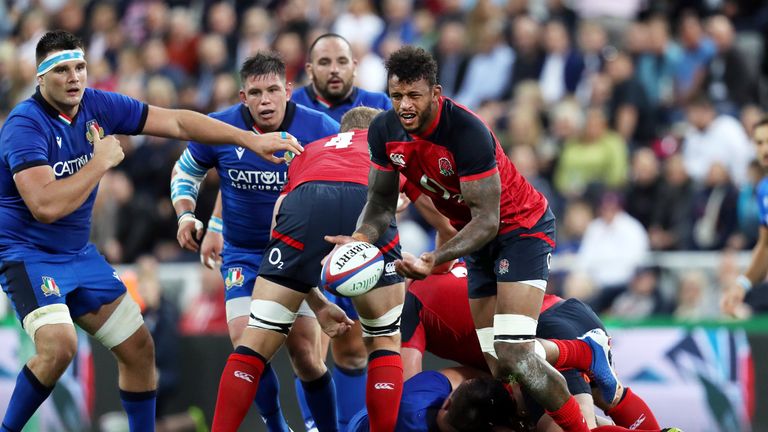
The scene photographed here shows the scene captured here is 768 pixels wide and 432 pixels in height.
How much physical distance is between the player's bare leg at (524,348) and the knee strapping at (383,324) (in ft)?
2.18

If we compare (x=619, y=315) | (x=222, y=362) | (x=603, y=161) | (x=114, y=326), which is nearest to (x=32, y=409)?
(x=114, y=326)

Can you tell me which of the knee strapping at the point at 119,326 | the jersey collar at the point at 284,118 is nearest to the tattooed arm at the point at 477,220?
the jersey collar at the point at 284,118

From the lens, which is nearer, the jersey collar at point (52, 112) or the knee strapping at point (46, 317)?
the knee strapping at point (46, 317)

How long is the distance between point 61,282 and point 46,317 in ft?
0.85

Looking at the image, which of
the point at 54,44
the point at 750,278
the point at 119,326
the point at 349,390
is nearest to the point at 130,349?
the point at 119,326

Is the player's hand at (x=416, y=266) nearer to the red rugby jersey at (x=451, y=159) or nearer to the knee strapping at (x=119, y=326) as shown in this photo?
the red rugby jersey at (x=451, y=159)

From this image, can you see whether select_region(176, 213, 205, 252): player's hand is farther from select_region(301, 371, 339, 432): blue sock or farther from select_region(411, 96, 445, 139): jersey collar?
select_region(411, 96, 445, 139): jersey collar

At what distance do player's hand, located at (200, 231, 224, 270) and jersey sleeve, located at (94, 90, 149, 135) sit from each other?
55.0 inches

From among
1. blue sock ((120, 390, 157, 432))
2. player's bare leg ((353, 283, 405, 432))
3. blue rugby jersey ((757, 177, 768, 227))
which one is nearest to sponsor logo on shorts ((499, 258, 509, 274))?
player's bare leg ((353, 283, 405, 432))

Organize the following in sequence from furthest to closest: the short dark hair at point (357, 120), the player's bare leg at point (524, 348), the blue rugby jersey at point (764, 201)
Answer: the blue rugby jersey at point (764, 201), the short dark hair at point (357, 120), the player's bare leg at point (524, 348)

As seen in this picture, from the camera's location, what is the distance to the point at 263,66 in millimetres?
8562

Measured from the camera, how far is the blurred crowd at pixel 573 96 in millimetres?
13055

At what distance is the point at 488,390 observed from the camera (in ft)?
25.9

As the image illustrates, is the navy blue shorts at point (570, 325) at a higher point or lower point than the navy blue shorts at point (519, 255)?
lower
